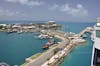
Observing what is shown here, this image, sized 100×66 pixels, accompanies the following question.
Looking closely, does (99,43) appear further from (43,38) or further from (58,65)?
(43,38)

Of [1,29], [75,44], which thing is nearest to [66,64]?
[75,44]

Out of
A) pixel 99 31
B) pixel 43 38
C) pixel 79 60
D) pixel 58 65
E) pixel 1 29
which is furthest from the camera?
pixel 1 29

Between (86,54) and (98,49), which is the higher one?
(98,49)

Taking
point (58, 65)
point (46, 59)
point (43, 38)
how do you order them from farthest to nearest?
point (43, 38) < point (46, 59) < point (58, 65)

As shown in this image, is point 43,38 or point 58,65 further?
point 43,38

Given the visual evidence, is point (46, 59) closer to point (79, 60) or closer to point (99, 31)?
point (79, 60)

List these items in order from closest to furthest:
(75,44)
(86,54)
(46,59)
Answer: (46,59) → (86,54) → (75,44)

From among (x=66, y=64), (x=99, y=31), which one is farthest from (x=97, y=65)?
(x=66, y=64)

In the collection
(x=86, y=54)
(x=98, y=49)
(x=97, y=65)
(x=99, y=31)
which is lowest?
(x=86, y=54)

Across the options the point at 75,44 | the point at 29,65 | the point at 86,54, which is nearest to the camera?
the point at 29,65

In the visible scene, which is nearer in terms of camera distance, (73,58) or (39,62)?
(39,62)
